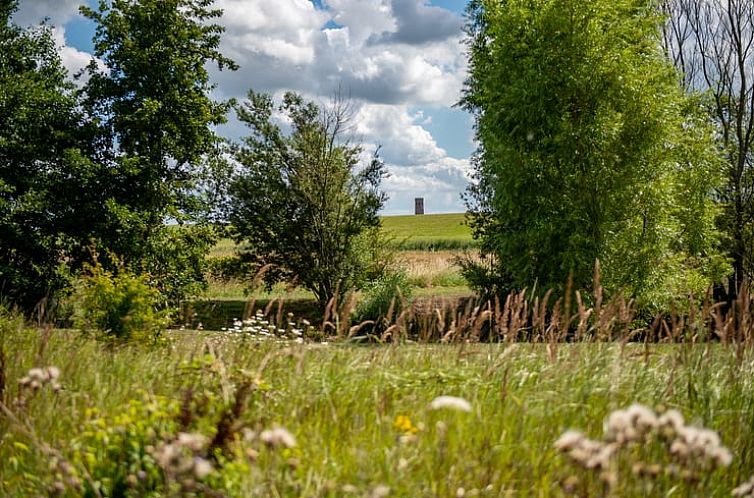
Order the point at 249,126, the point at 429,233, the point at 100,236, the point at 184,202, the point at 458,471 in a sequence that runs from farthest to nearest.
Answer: the point at 429,233 < the point at 249,126 < the point at 184,202 < the point at 100,236 < the point at 458,471

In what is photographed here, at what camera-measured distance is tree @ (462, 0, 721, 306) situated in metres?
14.7

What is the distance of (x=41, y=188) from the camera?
17.2 m

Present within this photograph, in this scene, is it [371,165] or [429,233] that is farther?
[429,233]

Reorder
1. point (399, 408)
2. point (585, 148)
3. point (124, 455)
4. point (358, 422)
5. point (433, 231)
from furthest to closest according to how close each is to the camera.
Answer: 1. point (433, 231)
2. point (585, 148)
3. point (399, 408)
4. point (358, 422)
5. point (124, 455)

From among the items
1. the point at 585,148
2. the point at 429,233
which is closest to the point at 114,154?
the point at 585,148

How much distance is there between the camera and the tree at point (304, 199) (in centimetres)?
2078

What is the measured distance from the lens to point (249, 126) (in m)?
21.4

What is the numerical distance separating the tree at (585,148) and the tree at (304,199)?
6.13 metres

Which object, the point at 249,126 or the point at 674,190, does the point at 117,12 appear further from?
the point at 674,190

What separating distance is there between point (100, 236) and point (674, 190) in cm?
1356

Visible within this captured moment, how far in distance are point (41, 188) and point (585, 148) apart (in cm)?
1279

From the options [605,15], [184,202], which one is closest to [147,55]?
[184,202]

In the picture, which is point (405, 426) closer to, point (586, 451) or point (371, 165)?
point (586, 451)

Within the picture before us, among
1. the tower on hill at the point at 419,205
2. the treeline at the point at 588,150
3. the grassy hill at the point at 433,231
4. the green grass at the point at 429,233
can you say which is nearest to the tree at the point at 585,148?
the treeline at the point at 588,150
